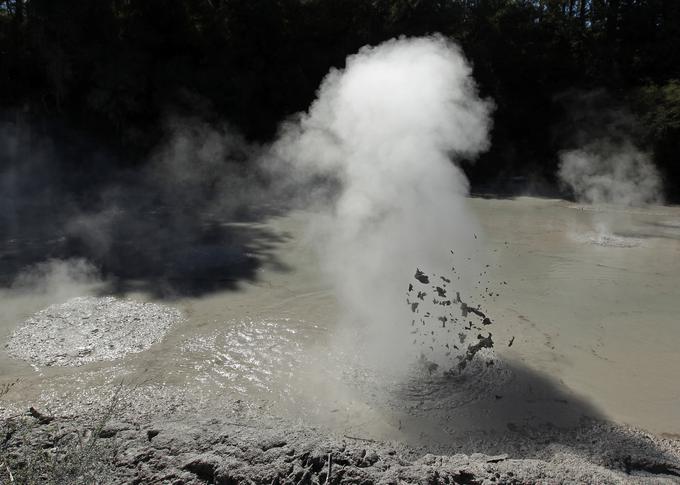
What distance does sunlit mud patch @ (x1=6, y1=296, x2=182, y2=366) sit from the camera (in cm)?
507

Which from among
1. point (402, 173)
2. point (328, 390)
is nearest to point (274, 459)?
point (328, 390)

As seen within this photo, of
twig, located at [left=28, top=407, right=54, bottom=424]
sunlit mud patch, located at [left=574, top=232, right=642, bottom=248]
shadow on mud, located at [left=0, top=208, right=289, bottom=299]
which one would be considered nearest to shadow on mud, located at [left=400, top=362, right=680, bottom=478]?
twig, located at [left=28, top=407, right=54, bottom=424]

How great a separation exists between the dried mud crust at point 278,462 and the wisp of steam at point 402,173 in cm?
215

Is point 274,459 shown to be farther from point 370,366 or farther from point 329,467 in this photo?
point 370,366

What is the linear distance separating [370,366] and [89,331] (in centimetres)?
292

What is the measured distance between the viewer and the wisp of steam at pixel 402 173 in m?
5.79

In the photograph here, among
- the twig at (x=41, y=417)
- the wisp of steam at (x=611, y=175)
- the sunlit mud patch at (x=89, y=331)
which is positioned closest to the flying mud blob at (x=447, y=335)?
the sunlit mud patch at (x=89, y=331)

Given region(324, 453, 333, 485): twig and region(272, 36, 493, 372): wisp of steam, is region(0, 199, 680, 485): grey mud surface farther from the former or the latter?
region(272, 36, 493, 372): wisp of steam

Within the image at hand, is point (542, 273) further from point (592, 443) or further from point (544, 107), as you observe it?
point (544, 107)

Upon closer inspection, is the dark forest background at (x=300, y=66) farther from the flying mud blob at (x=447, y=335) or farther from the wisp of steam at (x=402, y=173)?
the flying mud blob at (x=447, y=335)

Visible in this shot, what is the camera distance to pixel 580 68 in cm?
1916

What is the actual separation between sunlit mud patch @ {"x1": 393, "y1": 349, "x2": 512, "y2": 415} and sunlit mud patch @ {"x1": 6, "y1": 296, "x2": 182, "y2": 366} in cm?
260

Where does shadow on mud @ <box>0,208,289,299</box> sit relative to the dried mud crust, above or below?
above

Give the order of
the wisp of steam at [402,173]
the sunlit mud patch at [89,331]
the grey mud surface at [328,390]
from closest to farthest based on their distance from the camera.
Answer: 1. the grey mud surface at [328,390]
2. the sunlit mud patch at [89,331]
3. the wisp of steam at [402,173]
